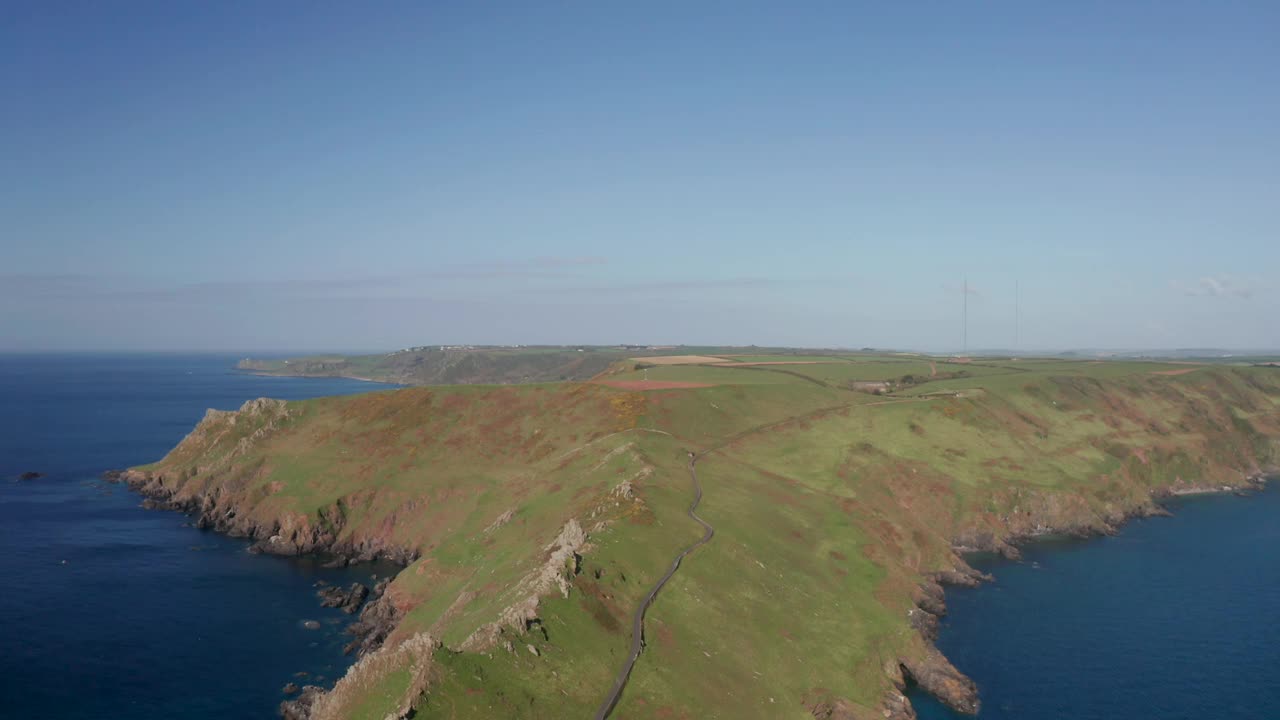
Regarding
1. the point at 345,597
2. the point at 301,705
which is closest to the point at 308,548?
the point at 345,597

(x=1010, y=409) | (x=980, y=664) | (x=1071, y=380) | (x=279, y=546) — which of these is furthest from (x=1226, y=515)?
(x=279, y=546)

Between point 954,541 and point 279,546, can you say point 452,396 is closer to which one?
point 279,546

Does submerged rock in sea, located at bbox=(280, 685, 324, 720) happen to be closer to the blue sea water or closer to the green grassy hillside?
the green grassy hillside

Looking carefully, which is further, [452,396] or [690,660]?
[452,396]

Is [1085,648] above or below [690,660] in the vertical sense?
below

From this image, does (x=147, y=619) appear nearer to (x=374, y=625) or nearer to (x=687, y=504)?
(x=374, y=625)
